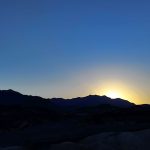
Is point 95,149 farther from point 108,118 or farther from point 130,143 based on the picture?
point 108,118

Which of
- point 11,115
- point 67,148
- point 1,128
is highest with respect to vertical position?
point 11,115

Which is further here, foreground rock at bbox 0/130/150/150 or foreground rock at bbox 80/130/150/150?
foreground rock at bbox 80/130/150/150

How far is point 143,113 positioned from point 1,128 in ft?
151

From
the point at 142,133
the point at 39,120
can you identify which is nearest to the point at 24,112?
the point at 39,120

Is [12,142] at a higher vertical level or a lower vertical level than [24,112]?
lower

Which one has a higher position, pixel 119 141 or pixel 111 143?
pixel 119 141

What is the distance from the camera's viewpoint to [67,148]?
48750 mm

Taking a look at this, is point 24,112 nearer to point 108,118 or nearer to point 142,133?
point 108,118

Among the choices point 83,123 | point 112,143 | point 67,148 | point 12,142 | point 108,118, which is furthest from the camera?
point 108,118

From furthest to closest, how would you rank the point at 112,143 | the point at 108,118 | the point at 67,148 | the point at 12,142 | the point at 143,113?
the point at 143,113, the point at 108,118, the point at 12,142, the point at 112,143, the point at 67,148

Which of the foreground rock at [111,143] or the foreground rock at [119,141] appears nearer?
the foreground rock at [111,143]

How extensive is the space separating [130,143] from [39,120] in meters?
64.3

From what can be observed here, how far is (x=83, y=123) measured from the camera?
3839 inches

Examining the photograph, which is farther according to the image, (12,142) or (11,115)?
(11,115)
